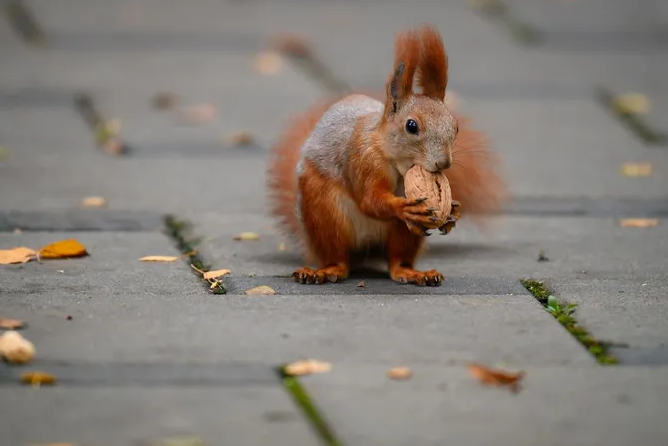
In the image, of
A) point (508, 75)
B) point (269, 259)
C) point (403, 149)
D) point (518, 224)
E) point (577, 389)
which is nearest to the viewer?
point (577, 389)

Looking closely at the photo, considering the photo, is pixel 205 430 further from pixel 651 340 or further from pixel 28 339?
pixel 651 340

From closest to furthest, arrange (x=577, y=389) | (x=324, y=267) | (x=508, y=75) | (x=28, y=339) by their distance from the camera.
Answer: (x=577, y=389) → (x=28, y=339) → (x=324, y=267) → (x=508, y=75)

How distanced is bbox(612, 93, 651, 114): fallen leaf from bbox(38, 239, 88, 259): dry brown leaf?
10.2 feet

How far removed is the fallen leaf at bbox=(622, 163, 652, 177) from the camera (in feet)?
16.5

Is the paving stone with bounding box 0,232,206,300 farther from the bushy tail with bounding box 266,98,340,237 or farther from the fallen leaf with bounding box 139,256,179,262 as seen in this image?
the bushy tail with bounding box 266,98,340,237

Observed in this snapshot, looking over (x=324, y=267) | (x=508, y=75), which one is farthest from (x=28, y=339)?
(x=508, y=75)

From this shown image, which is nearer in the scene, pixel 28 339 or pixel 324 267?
pixel 28 339

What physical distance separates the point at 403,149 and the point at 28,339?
107 cm

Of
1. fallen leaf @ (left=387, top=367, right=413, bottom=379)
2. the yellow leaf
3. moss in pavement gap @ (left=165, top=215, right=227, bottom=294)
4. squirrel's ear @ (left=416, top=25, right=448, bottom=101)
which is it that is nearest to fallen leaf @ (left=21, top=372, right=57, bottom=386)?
fallen leaf @ (left=387, top=367, right=413, bottom=379)

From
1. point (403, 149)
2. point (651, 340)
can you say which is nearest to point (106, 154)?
point (403, 149)

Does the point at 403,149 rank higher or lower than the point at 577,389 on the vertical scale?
higher

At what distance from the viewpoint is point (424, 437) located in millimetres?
2393

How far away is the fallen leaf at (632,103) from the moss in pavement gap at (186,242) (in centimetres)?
260

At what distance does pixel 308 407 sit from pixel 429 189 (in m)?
0.95
